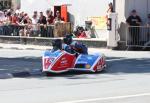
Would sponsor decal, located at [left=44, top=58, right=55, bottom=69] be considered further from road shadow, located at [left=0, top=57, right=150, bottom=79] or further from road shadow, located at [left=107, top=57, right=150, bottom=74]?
road shadow, located at [left=107, top=57, right=150, bottom=74]

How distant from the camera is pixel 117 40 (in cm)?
2755

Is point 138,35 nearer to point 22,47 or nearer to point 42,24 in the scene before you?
point 42,24

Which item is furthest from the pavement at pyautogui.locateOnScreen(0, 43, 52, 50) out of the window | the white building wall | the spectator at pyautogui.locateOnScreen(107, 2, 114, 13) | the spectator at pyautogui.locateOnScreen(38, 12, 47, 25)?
the window

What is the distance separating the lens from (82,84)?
612 inches

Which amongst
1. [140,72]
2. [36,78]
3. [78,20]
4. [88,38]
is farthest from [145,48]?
[36,78]

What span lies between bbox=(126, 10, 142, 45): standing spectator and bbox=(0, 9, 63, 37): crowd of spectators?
5042mm

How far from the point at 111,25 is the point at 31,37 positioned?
5.45m

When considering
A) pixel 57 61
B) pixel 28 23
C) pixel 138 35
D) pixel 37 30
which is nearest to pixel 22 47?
pixel 37 30

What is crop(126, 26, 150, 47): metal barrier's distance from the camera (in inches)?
1076

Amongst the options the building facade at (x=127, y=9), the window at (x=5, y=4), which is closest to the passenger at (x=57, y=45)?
the building facade at (x=127, y=9)

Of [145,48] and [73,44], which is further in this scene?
[145,48]

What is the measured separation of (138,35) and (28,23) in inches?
298

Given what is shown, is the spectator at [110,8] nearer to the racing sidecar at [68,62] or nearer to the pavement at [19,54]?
the pavement at [19,54]

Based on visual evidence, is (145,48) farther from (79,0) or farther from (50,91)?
(50,91)
